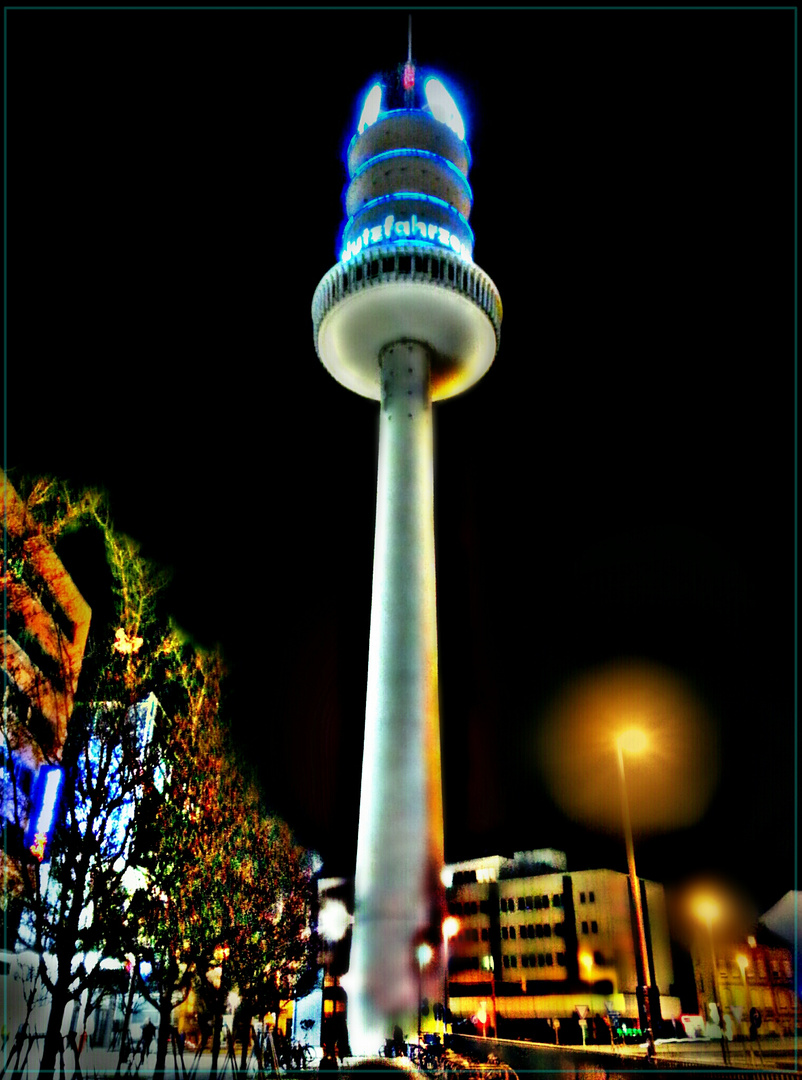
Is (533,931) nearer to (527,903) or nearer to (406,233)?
(527,903)

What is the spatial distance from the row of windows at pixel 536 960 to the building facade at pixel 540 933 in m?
0.09

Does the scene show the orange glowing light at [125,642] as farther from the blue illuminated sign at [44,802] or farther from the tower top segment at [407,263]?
the tower top segment at [407,263]

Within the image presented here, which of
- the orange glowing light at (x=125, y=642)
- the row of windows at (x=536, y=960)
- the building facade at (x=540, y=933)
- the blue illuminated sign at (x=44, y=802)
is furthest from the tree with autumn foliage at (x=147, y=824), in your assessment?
the row of windows at (x=536, y=960)

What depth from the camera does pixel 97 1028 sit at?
33938 mm

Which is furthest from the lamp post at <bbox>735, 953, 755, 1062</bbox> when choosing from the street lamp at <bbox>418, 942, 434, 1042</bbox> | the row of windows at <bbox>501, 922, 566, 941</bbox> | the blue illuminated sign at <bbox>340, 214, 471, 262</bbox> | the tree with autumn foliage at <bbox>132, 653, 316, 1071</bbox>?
the blue illuminated sign at <bbox>340, 214, 471, 262</bbox>

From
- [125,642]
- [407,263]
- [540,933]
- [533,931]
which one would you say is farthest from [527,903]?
[125,642]

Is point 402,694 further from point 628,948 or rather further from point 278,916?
point 628,948

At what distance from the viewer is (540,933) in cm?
7988

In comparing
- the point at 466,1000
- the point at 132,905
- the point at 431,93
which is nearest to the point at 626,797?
the point at 132,905

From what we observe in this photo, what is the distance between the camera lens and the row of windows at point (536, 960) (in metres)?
76.9

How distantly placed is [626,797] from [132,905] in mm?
16003

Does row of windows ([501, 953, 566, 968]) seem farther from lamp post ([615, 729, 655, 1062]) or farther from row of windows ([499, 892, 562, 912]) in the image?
lamp post ([615, 729, 655, 1062])

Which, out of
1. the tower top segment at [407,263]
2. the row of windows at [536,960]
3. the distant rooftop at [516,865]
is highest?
the tower top segment at [407,263]

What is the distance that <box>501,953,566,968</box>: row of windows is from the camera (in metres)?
76.9
